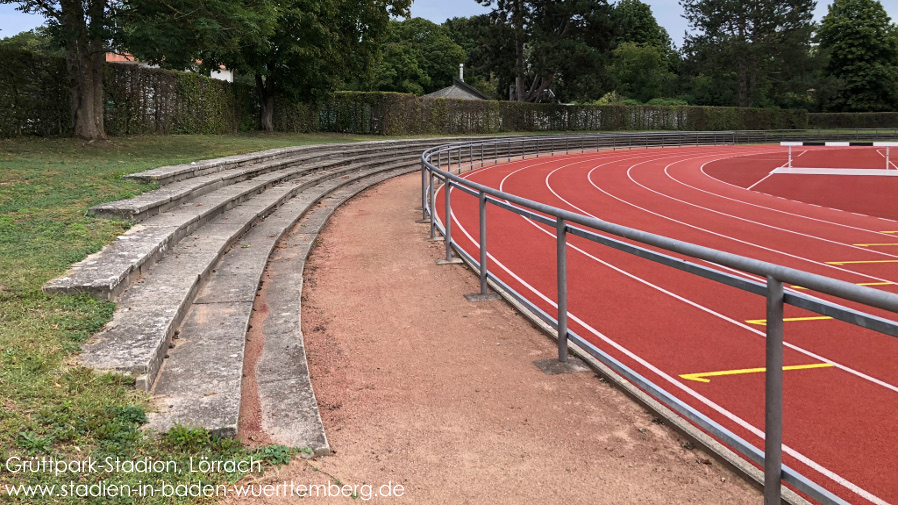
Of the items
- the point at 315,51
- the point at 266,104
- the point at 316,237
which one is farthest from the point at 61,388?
the point at 266,104

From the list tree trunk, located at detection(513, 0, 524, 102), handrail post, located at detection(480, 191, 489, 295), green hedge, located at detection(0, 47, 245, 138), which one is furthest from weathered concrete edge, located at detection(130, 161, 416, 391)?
tree trunk, located at detection(513, 0, 524, 102)

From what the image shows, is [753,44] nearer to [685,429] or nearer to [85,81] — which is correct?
[85,81]

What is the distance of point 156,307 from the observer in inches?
209

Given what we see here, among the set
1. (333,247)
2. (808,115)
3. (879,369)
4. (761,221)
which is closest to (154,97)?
(333,247)

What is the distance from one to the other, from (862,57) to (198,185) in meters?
82.1

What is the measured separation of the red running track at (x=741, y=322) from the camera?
155 inches

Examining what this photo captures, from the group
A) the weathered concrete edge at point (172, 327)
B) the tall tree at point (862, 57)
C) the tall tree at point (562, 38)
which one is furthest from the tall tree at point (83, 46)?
the tall tree at point (862, 57)

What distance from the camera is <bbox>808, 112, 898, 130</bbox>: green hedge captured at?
224ft

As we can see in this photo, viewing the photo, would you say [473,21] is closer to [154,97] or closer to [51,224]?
[154,97]

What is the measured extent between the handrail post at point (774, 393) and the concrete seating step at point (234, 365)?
2.14m

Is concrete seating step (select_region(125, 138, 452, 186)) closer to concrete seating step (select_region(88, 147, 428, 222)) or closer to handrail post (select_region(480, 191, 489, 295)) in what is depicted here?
concrete seating step (select_region(88, 147, 428, 222))

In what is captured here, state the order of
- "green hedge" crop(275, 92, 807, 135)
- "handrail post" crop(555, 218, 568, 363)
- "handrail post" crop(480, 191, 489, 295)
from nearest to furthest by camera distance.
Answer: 1. "handrail post" crop(555, 218, 568, 363)
2. "handrail post" crop(480, 191, 489, 295)
3. "green hedge" crop(275, 92, 807, 135)

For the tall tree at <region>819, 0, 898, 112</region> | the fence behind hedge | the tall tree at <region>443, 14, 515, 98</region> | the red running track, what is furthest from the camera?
the tall tree at <region>819, 0, 898, 112</region>

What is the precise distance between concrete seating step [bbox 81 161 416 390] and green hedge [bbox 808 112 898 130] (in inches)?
2826
